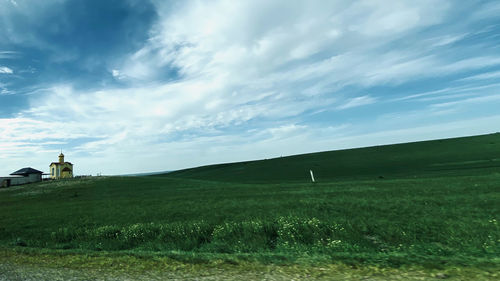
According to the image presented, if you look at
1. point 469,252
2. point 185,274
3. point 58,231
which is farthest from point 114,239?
point 469,252

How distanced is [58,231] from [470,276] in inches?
768

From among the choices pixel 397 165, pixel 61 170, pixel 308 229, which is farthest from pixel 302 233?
pixel 61 170

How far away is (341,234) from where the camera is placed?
11625 millimetres

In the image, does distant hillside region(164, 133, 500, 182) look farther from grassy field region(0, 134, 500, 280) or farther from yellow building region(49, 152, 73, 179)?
yellow building region(49, 152, 73, 179)

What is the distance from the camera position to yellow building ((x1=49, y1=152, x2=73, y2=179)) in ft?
303

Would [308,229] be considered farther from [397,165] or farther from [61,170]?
[61,170]

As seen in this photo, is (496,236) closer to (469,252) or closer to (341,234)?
(469,252)

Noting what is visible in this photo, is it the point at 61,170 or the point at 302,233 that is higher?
the point at 61,170

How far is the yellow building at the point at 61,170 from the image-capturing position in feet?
303

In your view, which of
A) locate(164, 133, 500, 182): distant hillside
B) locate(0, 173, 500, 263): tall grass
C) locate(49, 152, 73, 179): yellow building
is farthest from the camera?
locate(49, 152, 73, 179): yellow building

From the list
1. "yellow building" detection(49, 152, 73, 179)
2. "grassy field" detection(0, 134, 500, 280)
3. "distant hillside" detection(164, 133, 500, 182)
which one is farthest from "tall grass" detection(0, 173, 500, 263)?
"yellow building" detection(49, 152, 73, 179)

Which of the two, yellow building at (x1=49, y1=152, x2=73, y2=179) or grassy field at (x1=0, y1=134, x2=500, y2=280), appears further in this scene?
yellow building at (x1=49, y1=152, x2=73, y2=179)

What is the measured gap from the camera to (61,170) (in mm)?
92812

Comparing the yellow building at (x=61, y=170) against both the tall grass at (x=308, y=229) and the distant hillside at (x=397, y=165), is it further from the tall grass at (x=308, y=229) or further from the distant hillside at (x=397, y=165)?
the tall grass at (x=308, y=229)
